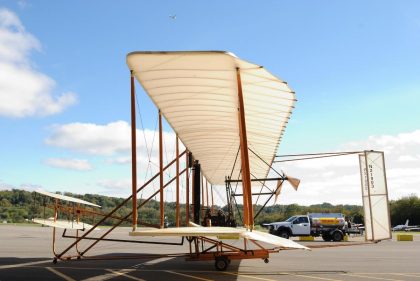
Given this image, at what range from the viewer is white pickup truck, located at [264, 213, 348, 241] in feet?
96.8

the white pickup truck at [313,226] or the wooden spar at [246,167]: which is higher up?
the wooden spar at [246,167]

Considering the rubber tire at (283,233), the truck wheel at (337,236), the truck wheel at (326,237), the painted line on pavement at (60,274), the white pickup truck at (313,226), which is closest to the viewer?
the painted line on pavement at (60,274)

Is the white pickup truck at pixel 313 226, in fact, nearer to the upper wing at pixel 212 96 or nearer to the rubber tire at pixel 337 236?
the rubber tire at pixel 337 236

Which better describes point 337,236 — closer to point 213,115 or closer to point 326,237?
point 326,237

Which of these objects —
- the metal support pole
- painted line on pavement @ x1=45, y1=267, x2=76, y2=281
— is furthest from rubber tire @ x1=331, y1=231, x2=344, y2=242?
painted line on pavement @ x1=45, y1=267, x2=76, y2=281

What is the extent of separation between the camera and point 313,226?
29859mm

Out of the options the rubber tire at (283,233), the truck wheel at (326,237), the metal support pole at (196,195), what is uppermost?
the metal support pole at (196,195)

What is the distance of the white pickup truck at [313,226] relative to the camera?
29.5 metres

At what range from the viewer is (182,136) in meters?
12.0

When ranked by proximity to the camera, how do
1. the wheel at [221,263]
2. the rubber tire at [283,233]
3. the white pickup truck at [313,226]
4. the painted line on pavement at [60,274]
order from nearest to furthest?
the painted line on pavement at [60,274] → the wheel at [221,263] → the white pickup truck at [313,226] → the rubber tire at [283,233]

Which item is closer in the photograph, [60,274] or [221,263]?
[60,274]

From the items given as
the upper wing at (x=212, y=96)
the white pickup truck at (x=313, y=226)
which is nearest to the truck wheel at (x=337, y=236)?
the white pickup truck at (x=313, y=226)

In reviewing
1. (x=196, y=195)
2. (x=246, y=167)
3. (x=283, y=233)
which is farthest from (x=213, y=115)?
(x=283, y=233)

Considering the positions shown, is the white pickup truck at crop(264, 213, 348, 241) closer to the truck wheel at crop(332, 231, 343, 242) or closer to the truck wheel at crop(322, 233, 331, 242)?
the truck wheel at crop(322, 233, 331, 242)
